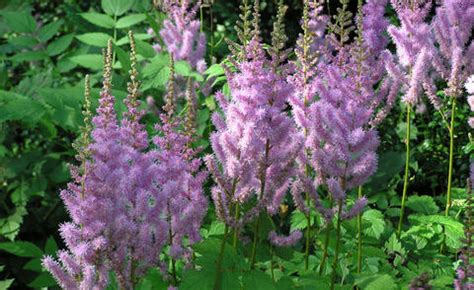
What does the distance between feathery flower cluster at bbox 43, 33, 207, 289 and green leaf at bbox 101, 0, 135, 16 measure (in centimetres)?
272

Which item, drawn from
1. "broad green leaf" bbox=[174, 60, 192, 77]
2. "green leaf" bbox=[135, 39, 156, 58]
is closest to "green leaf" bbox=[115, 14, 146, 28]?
"green leaf" bbox=[135, 39, 156, 58]

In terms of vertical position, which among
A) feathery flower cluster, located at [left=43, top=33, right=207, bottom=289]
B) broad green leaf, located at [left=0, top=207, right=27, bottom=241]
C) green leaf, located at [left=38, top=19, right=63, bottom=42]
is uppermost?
green leaf, located at [left=38, top=19, right=63, bottom=42]

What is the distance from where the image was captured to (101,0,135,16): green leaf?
5430mm

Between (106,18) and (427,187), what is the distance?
3034mm

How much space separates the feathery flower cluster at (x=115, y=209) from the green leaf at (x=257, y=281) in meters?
0.33

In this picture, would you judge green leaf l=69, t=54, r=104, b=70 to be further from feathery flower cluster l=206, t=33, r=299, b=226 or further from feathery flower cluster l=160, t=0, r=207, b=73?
feathery flower cluster l=206, t=33, r=299, b=226

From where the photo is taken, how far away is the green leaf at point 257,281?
2.65 metres

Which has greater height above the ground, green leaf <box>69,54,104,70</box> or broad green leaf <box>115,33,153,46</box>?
broad green leaf <box>115,33,153,46</box>

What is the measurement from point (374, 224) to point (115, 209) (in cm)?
167

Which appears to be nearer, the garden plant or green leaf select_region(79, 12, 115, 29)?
the garden plant

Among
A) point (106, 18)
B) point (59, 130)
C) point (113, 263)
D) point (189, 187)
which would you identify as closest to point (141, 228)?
point (113, 263)

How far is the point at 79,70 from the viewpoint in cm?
803

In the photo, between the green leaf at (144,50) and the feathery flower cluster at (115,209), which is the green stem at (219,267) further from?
the green leaf at (144,50)

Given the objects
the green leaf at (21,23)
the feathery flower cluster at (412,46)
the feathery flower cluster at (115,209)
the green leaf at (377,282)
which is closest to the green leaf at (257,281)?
the feathery flower cluster at (115,209)
